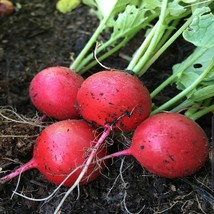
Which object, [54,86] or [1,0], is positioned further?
[1,0]

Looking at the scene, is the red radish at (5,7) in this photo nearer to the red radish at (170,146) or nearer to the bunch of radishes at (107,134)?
the bunch of radishes at (107,134)

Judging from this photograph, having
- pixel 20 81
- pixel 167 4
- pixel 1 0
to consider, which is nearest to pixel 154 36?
pixel 167 4

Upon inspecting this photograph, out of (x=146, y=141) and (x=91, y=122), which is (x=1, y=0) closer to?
(x=91, y=122)

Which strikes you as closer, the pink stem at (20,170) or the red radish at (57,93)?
the pink stem at (20,170)

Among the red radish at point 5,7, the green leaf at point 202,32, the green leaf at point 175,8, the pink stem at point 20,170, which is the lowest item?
the red radish at point 5,7

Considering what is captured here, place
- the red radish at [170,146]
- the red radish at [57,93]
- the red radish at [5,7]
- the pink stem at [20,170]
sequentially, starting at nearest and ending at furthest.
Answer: the red radish at [170,146] < the pink stem at [20,170] < the red radish at [57,93] < the red radish at [5,7]

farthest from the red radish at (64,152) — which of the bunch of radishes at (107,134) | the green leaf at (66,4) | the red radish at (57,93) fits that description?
the green leaf at (66,4)

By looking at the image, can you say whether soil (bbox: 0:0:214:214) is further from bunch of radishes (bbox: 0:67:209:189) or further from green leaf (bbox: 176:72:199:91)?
green leaf (bbox: 176:72:199:91)
